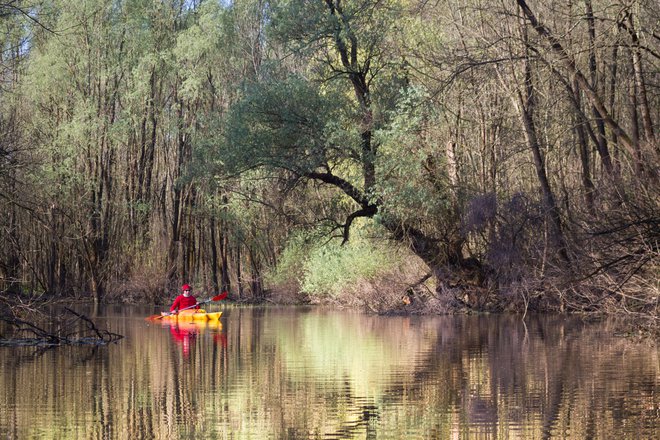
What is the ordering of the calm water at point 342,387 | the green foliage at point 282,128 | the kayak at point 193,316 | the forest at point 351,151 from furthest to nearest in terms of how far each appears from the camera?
the green foliage at point 282,128 < the kayak at point 193,316 < the forest at point 351,151 < the calm water at point 342,387

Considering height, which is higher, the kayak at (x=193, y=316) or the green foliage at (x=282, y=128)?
the green foliage at (x=282, y=128)

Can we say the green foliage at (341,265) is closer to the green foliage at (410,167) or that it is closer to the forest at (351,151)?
the forest at (351,151)

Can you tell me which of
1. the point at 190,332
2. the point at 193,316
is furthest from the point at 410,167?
the point at 190,332

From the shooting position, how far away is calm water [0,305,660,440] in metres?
10.6

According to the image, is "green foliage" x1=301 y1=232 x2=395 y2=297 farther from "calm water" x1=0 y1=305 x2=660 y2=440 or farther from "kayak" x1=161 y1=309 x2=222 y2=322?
"calm water" x1=0 y1=305 x2=660 y2=440

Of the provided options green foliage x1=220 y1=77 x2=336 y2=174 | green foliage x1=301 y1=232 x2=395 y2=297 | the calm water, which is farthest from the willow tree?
the calm water

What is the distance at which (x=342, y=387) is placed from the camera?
14.2 m

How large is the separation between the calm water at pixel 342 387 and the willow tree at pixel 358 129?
831cm

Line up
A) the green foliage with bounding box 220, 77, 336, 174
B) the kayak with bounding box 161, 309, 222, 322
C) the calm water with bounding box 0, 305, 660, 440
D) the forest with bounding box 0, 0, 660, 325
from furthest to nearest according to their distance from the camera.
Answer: the green foliage with bounding box 220, 77, 336, 174 < the kayak with bounding box 161, 309, 222, 322 < the forest with bounding box 0, 0, 660, 325 < the calm water with bounding box 0, 305, 660, 440

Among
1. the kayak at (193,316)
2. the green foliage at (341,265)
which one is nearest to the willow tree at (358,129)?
the green foliage at (341,265)

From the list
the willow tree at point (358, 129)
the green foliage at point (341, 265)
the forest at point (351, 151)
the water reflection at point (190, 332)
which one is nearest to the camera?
the forest at point (351, 151)

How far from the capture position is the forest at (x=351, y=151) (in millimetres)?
21062

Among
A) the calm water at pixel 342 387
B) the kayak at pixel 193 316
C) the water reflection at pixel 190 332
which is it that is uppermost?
the kayak at pixel 193 316

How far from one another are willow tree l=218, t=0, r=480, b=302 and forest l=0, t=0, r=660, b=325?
0.07 m
